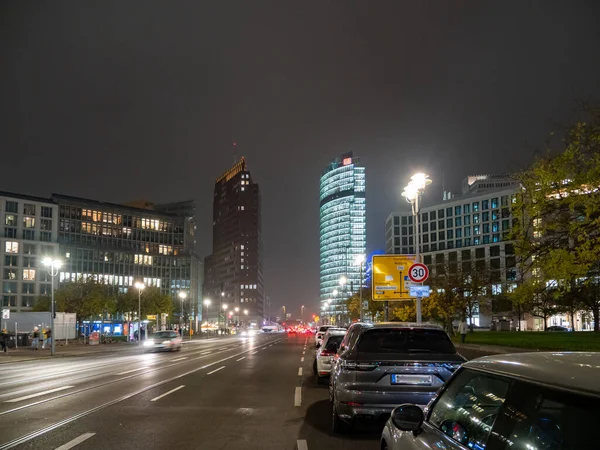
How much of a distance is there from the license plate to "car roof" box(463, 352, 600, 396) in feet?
15.9

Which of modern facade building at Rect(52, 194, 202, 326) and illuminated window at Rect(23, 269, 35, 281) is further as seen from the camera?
modern facade building at Rect(52, 194, 202, 326)

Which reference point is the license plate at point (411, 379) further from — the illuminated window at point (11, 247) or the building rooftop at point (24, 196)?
the building rooftop at point (24, 196)

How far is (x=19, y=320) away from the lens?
5288cm

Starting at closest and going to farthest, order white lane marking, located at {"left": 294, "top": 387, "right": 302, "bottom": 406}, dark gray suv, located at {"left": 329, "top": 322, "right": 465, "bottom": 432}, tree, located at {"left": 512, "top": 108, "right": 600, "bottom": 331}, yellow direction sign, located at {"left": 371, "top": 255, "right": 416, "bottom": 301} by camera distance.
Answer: dark gray suv, located at {"left": 329, "top": 322, "right": 465, "bottom": 432} → white lane marking, located at {"left": 294, "top": 387, "right": 302, "bottom": 406} → tree, located at {"left": 512, "top": 108, "right": 600, "bottom": 331} → yellow direction sign, located at {"left": 371, "top": 255, "right": 416, "bottom": 301}

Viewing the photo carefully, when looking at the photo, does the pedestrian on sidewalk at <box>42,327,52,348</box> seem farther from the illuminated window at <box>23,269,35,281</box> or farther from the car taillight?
the illuminated window at <box>23,269,35,281</box>

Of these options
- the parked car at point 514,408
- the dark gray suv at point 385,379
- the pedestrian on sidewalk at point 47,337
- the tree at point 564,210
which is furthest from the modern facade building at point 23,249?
the parked car at point 514,408

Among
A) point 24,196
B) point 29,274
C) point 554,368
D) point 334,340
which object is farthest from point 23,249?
point 554,368

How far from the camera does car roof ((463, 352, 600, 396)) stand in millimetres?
2791

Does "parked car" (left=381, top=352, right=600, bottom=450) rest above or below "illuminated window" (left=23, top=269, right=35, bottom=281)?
below

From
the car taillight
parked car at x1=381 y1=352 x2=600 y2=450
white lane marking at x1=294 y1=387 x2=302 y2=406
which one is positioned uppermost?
parked car at x1=381 y1=352 x2=600 y2=450

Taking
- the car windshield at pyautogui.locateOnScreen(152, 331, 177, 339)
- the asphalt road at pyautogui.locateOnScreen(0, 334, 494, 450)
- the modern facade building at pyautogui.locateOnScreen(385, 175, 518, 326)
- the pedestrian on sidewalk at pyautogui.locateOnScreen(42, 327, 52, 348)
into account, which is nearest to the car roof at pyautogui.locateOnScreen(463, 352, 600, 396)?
the asphalt road at pyautogui.locateOnScreen(0, 334, 494, 450)

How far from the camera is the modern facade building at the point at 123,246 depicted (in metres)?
115

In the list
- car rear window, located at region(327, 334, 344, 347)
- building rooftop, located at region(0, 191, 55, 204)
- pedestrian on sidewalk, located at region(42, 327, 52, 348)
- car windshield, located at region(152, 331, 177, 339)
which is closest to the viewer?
car rear window, located at region(327, 334, 344, 347)

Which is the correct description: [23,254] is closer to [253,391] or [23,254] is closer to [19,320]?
[19,320]
